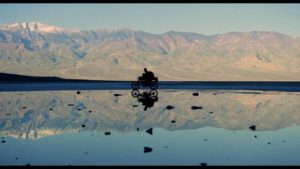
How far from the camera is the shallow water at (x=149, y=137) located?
14.1 meters

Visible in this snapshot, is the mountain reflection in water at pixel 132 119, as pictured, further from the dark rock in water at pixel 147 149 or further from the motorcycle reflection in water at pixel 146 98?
the dark rock in water at pixel 147 149

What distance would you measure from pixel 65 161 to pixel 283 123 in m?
14.6

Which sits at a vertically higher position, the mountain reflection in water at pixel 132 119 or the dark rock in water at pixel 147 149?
the mountain reflection in water at pixel 132 119

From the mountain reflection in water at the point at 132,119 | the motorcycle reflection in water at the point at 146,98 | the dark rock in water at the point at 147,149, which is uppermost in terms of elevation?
the motorcycle reflection in water at the point at 146,98

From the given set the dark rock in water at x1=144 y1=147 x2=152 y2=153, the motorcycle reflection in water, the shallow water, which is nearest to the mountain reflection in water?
the shallow water

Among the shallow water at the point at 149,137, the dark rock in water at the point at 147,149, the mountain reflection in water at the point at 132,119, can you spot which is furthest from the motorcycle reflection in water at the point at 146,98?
the dark rock in water at the point at 147,149

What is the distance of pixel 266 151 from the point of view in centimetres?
1561

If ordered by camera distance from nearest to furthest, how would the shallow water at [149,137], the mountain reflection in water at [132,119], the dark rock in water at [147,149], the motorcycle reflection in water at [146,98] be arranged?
the shallow water at [149,137]
the dark rock in water at [147,149]
the mountain reflection in water at [132,119]
the motorcycle reflection in water at [146,98]

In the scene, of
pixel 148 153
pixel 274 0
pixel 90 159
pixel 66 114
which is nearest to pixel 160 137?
pixel 148 153

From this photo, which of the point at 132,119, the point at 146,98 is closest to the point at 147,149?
the point at 132,119

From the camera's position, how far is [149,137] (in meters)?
19.2

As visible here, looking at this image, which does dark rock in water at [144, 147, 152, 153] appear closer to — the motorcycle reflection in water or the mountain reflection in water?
the mountain reflection in water

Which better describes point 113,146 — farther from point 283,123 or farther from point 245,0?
point 283,123

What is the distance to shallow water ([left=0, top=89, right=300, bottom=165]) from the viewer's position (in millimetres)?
14148
